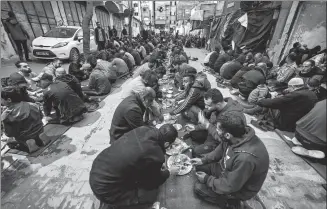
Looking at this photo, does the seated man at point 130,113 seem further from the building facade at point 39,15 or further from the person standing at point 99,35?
the person standing at point 99,35

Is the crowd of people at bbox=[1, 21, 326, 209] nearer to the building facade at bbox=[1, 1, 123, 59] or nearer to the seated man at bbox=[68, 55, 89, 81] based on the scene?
the seated man at bbox=[68, 55, 89, 81]

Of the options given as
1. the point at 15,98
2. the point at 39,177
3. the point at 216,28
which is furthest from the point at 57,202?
the point at 216,28

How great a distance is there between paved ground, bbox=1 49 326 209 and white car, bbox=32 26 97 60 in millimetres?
6890

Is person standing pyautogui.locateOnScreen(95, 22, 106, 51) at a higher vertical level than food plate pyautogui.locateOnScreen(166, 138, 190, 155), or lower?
higher

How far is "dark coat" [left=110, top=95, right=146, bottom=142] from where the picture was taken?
9.29ft

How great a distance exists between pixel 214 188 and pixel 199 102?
2.40 m

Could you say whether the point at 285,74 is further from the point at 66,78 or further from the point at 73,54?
the point at 73,54

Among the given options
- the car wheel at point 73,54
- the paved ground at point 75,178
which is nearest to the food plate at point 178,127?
the paved ground at point 75,178

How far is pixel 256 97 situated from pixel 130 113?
373 centimetres

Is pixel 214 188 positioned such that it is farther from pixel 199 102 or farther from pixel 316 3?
pixel 199 102

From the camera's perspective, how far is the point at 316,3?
1332mm

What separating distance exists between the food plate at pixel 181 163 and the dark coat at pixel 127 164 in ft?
2.66

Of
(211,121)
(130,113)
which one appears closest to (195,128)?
(211,121)

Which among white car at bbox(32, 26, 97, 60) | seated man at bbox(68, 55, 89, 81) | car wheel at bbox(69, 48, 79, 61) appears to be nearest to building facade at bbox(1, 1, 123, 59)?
white car at bbox(32, 26, 97, 60)
